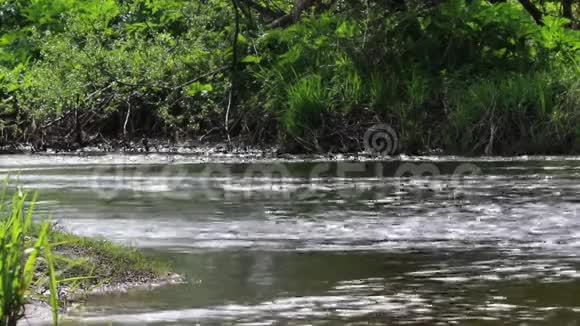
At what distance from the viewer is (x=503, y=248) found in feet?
39.3

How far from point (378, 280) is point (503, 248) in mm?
2271

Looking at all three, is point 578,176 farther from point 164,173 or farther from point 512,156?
point 164,173

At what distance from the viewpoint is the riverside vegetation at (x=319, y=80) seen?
25.5m
